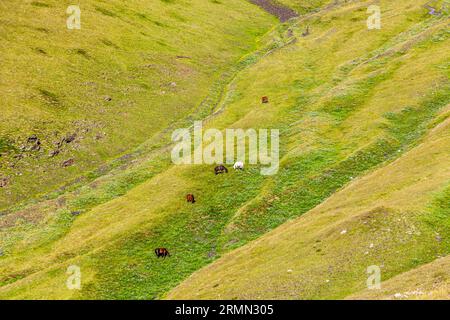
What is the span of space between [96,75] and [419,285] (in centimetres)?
10973

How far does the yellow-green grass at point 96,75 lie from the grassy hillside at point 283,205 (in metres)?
4.21

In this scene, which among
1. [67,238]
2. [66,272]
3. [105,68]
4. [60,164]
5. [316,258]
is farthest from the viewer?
[105,68]

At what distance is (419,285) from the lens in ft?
124

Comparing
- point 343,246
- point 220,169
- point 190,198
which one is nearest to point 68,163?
point 220,169

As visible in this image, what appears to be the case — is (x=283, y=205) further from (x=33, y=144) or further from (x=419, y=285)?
(x=33, y=144)

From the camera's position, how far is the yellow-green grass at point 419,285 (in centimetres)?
3419

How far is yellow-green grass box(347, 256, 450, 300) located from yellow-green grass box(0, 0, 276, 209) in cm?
6912

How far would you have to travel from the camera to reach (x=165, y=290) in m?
58.2

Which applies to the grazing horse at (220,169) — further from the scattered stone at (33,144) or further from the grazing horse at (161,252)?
the scattered stone at (33,144)

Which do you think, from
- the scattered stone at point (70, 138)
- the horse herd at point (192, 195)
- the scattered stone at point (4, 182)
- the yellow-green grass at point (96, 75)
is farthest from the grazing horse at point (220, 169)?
the scattered stone at point (70, 138)

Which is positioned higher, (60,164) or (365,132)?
(365,132)

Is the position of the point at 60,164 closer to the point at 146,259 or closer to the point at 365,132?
the point at 146,259

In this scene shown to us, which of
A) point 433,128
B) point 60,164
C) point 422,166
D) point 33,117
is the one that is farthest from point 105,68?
point 422,166

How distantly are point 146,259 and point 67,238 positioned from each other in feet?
52.4
